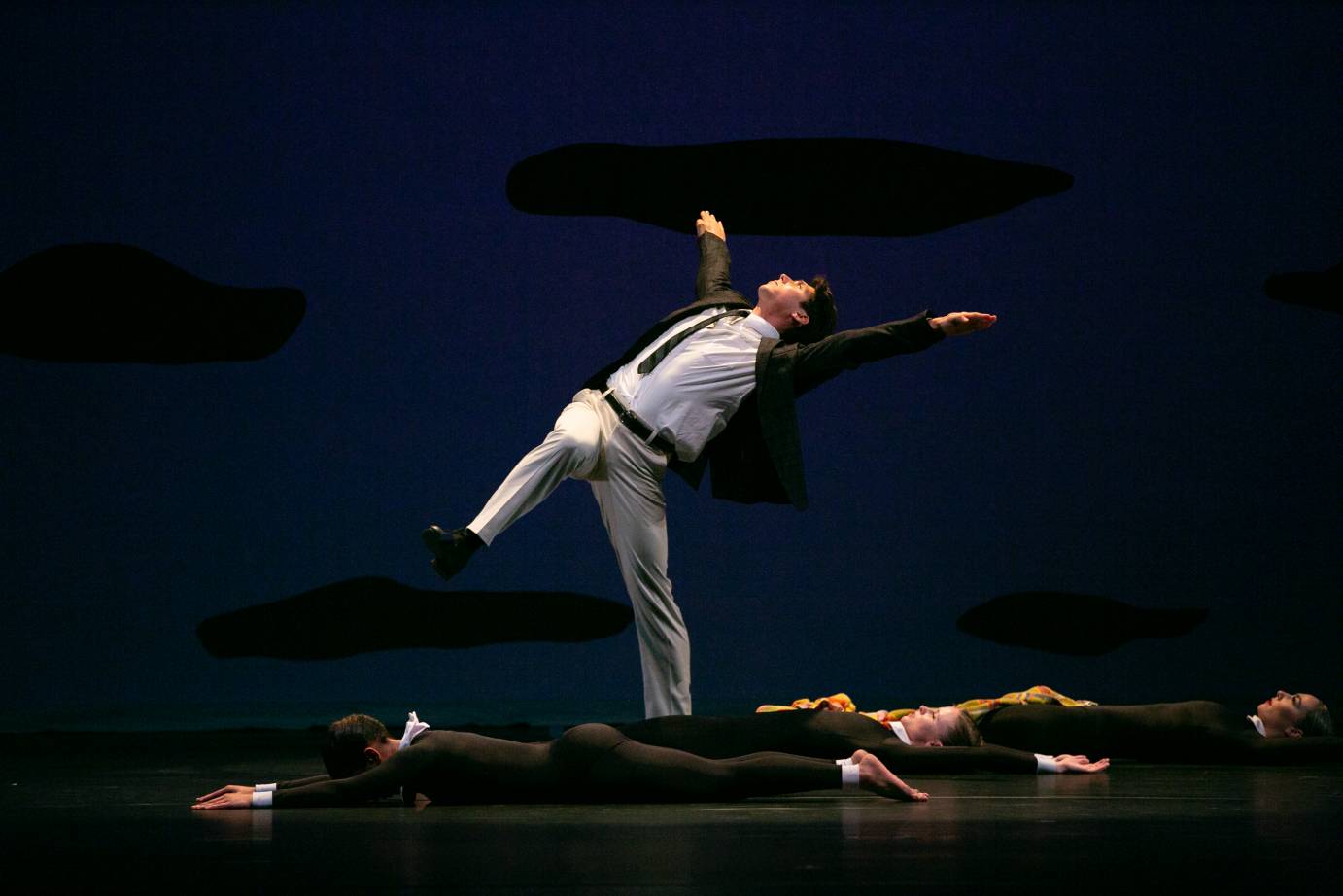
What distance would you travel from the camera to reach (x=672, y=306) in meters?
5.54

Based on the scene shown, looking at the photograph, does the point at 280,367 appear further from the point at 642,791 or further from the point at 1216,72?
the point at 1216,72

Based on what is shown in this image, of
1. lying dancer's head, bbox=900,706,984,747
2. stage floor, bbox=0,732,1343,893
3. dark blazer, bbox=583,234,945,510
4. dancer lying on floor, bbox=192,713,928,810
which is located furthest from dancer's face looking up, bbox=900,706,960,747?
dark blazer, bbox=583,234,945,510

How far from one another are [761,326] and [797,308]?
0.44 ft

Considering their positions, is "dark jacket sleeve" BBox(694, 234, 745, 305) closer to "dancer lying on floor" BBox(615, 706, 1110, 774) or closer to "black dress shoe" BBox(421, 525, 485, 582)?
"black dress shoe" BBox(421, 525, 485, 582)

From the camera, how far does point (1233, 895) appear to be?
72.3 inches

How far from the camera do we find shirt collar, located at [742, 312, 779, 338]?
12.7 feet

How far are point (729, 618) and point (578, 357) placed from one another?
1.22m

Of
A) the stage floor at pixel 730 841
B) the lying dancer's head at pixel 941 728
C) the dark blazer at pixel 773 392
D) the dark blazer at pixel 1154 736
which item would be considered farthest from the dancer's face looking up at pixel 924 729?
the dark blazer at pixel 773 392

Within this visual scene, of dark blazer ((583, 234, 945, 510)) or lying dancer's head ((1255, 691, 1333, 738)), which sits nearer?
dark blazer ((583, 234, 945, 510))

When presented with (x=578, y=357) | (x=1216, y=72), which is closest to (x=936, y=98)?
(x=1216, y=72)

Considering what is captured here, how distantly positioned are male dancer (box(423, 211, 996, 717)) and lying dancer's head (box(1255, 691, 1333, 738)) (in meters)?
1.44

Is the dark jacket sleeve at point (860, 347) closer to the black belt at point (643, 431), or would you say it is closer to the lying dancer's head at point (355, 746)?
the black belt at point (643, 431)

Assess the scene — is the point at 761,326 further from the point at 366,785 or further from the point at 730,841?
the point at 730,841

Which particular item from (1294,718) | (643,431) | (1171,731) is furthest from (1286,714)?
(643,431)
